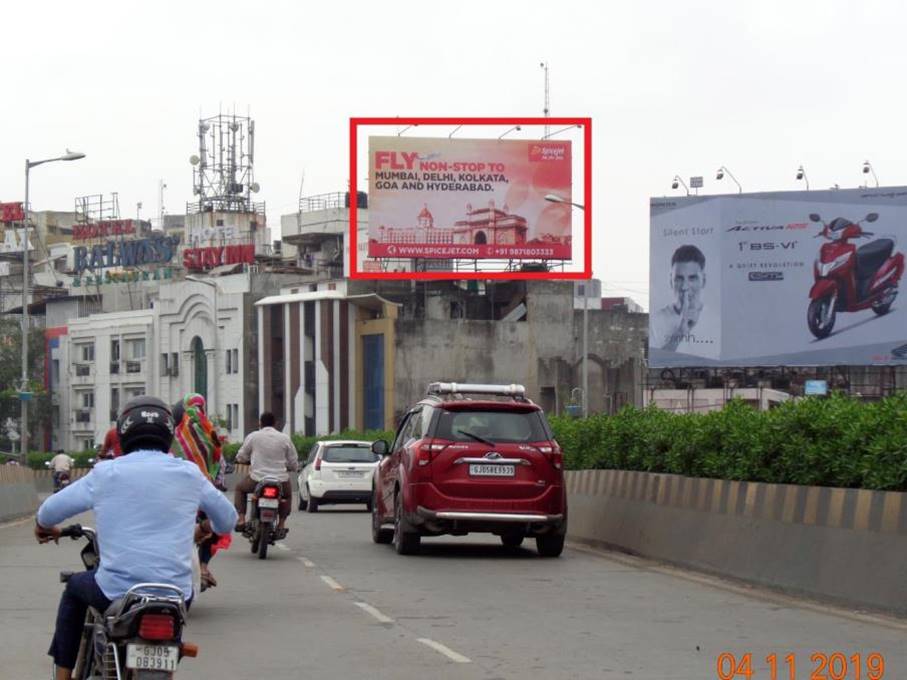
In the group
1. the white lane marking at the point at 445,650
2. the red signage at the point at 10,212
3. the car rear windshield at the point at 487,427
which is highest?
the red signage at the point at 10,212

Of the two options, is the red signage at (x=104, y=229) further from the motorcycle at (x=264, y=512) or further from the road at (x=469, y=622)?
the motorcycle at (x=264, y=512)

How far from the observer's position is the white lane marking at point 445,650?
1122cm

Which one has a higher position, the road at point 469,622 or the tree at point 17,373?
the road at point 469,622

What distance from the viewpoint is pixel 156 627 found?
6.96 m

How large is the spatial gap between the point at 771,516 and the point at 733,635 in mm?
3794

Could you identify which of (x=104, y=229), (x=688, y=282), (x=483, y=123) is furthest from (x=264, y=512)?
(x=104, y=229)

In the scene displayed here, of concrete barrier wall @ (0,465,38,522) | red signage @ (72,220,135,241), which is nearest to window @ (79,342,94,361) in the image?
red signage @ (72,220,135,241)

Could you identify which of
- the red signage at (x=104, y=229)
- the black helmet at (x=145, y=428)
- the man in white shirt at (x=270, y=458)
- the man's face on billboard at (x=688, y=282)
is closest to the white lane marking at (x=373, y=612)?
the man in white shirt at (x=270, y=458)

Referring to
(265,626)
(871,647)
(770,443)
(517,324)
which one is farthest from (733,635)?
(517,324)

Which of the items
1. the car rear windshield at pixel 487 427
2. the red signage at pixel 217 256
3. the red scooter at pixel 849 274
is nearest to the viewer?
the car rear windshield at pixel 487 427

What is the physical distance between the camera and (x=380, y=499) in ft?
73.1

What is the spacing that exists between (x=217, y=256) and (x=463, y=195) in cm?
3084

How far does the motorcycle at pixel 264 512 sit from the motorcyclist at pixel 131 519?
1151 cm
